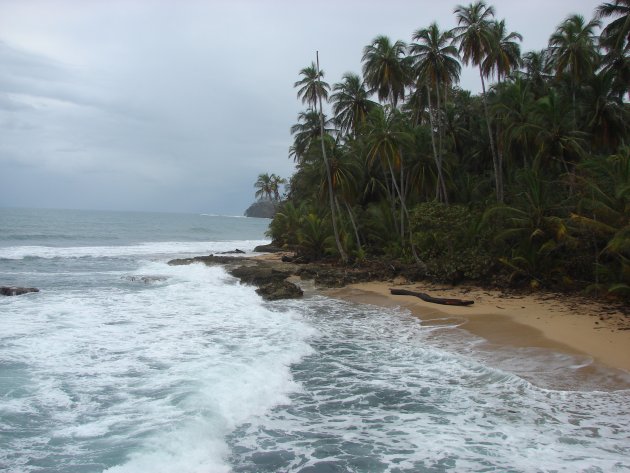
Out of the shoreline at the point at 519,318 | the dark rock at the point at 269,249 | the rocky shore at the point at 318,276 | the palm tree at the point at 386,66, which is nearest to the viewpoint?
the shoreline at the point at 519,318

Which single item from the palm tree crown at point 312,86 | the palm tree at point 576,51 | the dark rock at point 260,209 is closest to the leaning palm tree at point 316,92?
the palm tree crown at point 312,86

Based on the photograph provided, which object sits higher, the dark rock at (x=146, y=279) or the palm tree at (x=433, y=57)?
the palm tree at (x=433, y=57)

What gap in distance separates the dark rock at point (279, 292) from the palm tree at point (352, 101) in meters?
17.0

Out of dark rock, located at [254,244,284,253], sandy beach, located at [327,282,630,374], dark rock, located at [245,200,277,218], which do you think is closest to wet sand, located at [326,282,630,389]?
Answer: sandy beach, located at [327,282,630,374]

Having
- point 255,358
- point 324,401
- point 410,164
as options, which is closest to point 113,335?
point 255,358

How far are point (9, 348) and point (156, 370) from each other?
3924 millimetres

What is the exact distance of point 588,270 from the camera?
1517 centimetres

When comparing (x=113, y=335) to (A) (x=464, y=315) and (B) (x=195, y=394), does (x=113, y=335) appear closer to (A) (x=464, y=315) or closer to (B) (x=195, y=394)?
(B) (x=195, y=394)

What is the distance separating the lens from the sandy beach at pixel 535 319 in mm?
9602

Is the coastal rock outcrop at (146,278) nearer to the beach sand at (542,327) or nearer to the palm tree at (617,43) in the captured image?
the beach sand at (542,327)

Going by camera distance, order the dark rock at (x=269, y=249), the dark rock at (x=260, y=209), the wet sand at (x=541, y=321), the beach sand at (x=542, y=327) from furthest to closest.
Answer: the dark rock at (x=260, y=209) → the dark rock at (x=269, y=249) → the wet sand at (x=541, y=321) → the beach sand at (x=542, y=327)

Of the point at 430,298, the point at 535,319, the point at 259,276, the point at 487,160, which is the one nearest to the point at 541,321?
the point at 535,319

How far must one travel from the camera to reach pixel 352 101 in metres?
32.2

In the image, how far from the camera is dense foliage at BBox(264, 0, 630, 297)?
15477 millimetres
